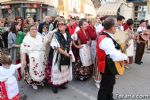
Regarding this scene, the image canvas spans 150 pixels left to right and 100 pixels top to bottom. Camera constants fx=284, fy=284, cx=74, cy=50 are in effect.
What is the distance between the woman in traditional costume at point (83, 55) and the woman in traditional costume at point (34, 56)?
3.08 ft

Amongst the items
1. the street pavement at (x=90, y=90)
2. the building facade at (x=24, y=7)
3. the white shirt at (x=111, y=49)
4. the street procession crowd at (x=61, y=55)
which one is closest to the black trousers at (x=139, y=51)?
the street procession crowd at (x=61, y=55)

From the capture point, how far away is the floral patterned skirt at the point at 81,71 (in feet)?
22.2

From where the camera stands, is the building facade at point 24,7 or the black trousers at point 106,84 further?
the building facade at point 24,7

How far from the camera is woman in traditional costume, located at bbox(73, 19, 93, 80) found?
6.62 m

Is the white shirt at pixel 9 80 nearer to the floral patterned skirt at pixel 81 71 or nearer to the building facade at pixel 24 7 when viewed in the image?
the floral patterned skirt at pixel 81 71

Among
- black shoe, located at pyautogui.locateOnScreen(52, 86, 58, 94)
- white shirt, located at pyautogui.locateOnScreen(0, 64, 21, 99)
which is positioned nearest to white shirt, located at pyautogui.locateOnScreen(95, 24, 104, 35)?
black shoe, located at pyautogui.locateOnScreen(52, 86, 58, 94)

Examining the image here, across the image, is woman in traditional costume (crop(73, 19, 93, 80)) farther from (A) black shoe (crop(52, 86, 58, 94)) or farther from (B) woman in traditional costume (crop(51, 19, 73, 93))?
(A) black shoe (crop(52, 86, 58, 94))

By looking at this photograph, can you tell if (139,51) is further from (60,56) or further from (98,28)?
(60,56)

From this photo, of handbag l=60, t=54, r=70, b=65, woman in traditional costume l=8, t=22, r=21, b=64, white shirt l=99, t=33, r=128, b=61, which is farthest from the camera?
woman in traditional costume l=8, t=22, r=21, b=64

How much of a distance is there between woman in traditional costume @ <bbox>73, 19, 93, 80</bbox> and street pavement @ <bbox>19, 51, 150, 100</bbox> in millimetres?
229

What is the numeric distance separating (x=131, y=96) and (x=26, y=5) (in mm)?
24548

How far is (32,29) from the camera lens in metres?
5.94

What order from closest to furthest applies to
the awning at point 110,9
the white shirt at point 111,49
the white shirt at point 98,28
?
the white shirt at point 111,49, the white shirt at point 98,28, the awning at point 110,9

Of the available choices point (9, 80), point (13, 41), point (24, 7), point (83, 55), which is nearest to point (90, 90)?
Answer: point (83, 55)
